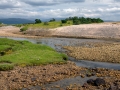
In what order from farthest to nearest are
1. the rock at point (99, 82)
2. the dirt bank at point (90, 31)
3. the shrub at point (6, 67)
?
the dirt bank at point (90, 31), the shrub at point (6, 67), the rock at point (99, 82)

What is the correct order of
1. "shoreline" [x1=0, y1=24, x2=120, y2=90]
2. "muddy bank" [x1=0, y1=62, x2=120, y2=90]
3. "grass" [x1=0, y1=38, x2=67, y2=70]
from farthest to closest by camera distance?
"grass" [x1=0, y1=38, x2=67, y2=70] → "shoreline" [x1=0, y1=24, x2=120, y2=90] → "muddy bank" [x1=0, y1=62, x2=120, y2=90]

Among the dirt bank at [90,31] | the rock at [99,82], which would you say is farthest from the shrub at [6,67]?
the dirt bank at [90,31]

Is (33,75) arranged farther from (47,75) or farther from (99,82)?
(99,82)

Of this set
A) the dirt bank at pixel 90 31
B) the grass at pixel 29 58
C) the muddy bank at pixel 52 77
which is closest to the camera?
the muddy bank at pixel 52 77

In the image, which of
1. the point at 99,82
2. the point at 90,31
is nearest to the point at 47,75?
the point at 99,82

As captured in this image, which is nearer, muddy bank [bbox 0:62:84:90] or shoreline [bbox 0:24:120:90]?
shoreline [bbox 0:24:120:90]

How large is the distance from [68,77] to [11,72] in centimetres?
651

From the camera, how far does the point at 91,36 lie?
71125 mm

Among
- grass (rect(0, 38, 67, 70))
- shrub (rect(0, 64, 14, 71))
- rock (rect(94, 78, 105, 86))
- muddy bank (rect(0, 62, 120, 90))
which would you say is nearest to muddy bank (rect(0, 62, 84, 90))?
muddy bank (rect(0, 62, 120, 90))

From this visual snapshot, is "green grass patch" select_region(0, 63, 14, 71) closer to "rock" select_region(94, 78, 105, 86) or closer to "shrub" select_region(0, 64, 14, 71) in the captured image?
"shrub" select_region(0, 64, 14, 71)

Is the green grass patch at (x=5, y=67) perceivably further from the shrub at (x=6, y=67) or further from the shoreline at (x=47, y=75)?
the shoreline at (x=47, y=75)

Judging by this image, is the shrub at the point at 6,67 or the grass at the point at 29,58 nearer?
the shrub at the point at 6,67

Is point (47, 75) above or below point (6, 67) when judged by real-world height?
below

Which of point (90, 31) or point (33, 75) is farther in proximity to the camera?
point (90, 31)
